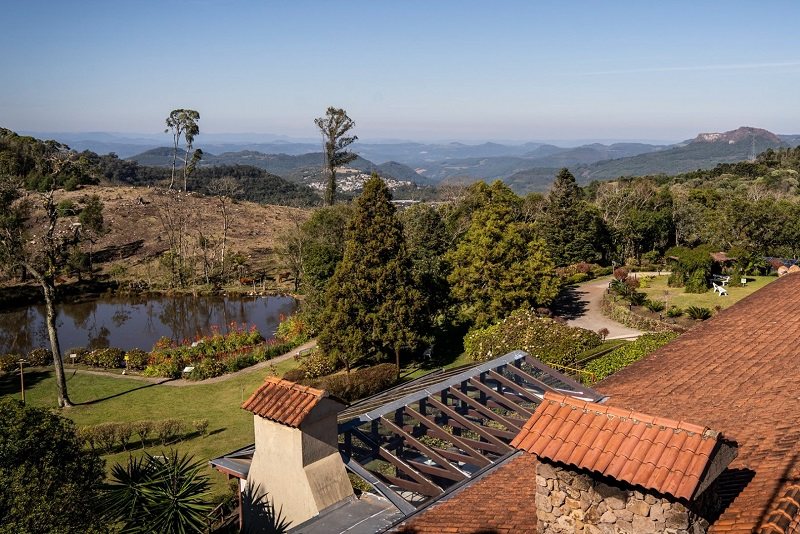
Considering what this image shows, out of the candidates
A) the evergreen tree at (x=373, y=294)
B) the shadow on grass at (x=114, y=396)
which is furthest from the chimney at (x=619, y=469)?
the shadow on grass at (x=114, y=396)

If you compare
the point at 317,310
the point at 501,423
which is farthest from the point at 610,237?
the point at 501,423

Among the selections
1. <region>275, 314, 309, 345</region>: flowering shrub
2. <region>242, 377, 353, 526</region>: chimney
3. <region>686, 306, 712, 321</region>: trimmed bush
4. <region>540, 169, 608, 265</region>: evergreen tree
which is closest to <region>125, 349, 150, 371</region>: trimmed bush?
<region>275, 314, 309, 345</region>: flowering shrub

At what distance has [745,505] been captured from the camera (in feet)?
15.5

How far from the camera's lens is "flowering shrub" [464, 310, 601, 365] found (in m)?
20.2

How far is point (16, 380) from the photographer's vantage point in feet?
75.3

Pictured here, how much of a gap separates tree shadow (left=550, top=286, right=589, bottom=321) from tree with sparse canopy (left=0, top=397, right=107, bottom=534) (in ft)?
74.5

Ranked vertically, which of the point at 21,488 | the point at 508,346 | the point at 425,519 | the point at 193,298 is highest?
the point at 425,519

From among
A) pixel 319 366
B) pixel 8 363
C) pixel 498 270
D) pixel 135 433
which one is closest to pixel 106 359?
pixel 8 363

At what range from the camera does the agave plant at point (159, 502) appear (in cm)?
758

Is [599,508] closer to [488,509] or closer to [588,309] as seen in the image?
[488,509]

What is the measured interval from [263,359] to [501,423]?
17806mm

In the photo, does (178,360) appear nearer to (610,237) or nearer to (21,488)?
(21,488)

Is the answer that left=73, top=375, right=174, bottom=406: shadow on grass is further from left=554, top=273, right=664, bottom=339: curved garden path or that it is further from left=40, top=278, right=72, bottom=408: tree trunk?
left=554, top=273, right=664, bottom=339: curved garden path

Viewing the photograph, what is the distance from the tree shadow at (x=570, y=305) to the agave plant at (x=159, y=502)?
2264 centimetres
